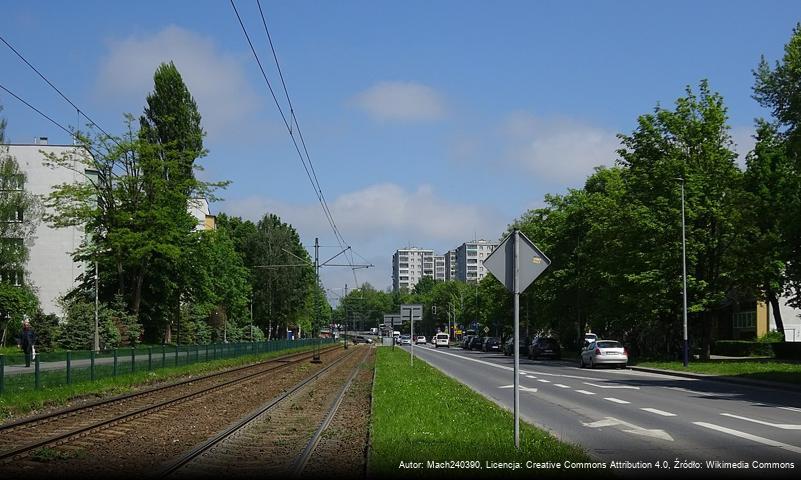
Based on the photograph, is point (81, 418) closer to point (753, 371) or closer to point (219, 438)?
point (219, 438)

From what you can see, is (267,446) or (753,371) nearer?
(267,446)

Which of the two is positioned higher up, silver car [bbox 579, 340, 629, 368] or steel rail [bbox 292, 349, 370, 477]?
steel rail [bbox 292, 349, 370, 477]

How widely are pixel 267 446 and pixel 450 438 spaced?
2.85 m

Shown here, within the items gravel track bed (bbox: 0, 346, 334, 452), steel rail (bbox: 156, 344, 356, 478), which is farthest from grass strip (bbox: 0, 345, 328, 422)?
steel rail (bbox: 156, 344, 356, 478)

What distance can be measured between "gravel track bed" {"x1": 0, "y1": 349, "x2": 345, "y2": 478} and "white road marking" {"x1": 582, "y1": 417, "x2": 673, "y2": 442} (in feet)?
22.6

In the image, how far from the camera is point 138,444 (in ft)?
42.1

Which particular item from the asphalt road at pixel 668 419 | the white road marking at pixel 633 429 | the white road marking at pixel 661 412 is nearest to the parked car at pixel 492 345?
the asphalt road at pixel 668 419

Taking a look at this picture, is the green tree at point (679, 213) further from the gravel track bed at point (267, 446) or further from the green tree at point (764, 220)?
the gravel track bed at point (267, 446)

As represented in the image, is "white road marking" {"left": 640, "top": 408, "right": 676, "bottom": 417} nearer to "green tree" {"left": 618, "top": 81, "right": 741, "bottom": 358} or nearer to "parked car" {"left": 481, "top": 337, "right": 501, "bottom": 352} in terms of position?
"green tree" {"left": 618, "top": 81, "right": 741, "bottom": 358}

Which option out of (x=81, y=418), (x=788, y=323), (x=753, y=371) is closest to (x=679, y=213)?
(x=753, y=371)

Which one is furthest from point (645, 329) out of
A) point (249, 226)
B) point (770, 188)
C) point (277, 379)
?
point (249, 226)

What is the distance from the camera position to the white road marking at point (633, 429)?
13.6 meters

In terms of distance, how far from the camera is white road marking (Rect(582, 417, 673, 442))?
1364 centimetres

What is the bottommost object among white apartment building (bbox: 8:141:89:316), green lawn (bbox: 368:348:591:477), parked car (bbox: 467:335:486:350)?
parked car (bbox: 467:335:486:350)
